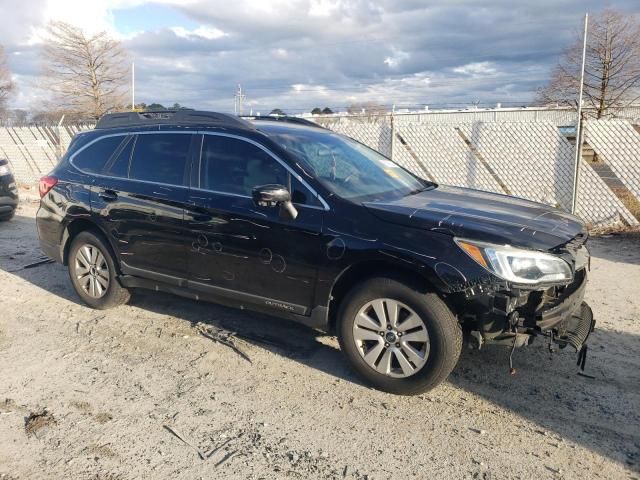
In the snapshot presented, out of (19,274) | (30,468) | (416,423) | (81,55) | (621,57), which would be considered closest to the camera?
(30,468)

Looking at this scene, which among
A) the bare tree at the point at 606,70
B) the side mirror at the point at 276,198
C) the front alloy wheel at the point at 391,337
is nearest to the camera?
the front alloy wheel at the point at 391,337

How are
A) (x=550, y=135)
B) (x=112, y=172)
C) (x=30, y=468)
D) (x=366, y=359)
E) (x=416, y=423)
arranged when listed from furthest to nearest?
(x=550, y=135) < (x=112, y=172) < (x=366, y=359) < (x=416, y=423) < (x=30, y=468)

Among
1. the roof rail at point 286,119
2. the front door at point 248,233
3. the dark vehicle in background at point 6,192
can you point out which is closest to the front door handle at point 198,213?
the front door at point 248,233

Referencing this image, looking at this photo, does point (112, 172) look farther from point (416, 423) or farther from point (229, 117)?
point (416, 423)

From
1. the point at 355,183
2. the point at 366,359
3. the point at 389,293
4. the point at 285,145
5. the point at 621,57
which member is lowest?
the point at 366,359

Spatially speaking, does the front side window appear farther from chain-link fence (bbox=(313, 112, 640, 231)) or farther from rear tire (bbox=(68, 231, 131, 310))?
chain-link fence (bbox=(313, 112, 640, 231))

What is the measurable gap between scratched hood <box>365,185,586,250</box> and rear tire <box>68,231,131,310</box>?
2814mm

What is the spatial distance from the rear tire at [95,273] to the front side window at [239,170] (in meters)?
1.50

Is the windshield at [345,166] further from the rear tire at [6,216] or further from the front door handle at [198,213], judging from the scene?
the rear tire at [6,216]

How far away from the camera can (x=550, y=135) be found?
392 inches

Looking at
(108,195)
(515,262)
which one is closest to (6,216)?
(108,195)

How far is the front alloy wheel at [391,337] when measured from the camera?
12.0 feet

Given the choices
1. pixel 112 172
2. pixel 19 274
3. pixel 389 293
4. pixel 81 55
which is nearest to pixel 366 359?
pixel 389 293

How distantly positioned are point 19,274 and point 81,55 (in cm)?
1993
